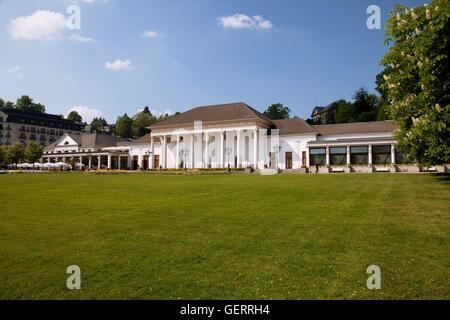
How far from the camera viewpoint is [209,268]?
758 centimetres

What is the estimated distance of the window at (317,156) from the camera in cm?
5512

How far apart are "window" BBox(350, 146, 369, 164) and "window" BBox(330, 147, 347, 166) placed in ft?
3.74

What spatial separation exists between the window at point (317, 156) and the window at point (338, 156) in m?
1.17

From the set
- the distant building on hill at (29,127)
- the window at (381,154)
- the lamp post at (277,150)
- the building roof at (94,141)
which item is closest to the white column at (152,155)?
the building roof at (94,141)

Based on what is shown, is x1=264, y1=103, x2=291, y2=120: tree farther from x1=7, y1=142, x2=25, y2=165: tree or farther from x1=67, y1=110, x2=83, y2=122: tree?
x1=67, y1=110, x2=83, y2=122: tree

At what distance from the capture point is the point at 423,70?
55.1ft

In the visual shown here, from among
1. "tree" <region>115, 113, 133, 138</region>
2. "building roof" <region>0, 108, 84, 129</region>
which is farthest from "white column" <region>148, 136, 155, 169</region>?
"building roof" <region>0, 108, 84, 129</region>

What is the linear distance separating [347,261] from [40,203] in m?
13.8

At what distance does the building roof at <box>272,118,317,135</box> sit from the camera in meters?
60.7

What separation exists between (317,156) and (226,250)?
49.6 m

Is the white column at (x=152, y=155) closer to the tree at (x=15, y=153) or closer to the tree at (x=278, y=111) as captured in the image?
the tree at (x=15, y=153)
